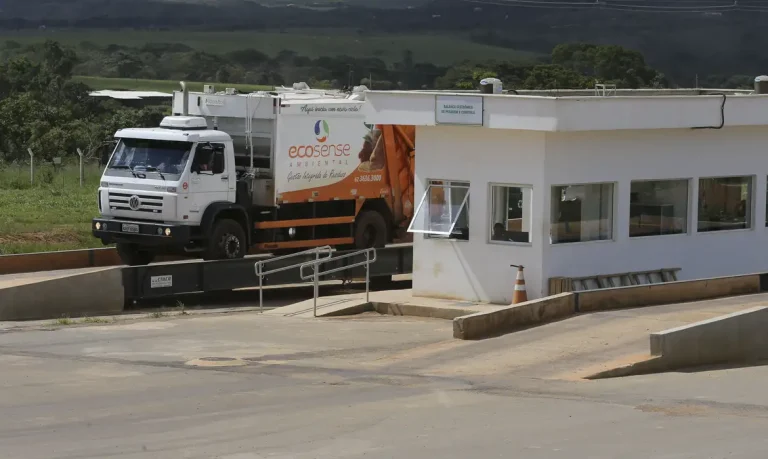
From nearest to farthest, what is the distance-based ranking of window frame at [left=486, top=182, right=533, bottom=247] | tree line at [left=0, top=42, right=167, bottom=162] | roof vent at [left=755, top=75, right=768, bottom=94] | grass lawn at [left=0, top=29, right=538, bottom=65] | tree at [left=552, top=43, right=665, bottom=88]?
window frame at [left=486, top=182, right=533, bottom=247] → roof vent at [left=755, top=75, right=768, bottom=94] → tree line at [left=0, top=42, right=167, bottom=162] → tree at [left=552, top=43, right=665, bottom=88] → grass lawn at [left=0, top=29, right=538, bottom=65]

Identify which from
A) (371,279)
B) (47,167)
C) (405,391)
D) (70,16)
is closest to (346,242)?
(371,279)

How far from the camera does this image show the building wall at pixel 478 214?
20734 millimetres

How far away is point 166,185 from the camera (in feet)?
74.8

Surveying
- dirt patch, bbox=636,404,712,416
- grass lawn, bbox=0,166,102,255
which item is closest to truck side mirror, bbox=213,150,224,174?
grass lawn, bbox=0,166,102,255

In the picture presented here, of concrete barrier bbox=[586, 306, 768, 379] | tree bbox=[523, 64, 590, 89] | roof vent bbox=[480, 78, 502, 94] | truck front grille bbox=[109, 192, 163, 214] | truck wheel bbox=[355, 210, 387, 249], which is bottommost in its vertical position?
concrete barrier bbox=[586, 306, 768, 379]

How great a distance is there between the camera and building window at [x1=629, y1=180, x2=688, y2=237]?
2216 cm

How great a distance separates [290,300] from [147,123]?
31.9m

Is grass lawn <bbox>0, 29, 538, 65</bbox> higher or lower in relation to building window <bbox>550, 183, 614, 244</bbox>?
higher

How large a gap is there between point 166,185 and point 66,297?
9.38 ft

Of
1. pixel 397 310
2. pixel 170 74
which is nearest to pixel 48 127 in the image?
pixel 397 310

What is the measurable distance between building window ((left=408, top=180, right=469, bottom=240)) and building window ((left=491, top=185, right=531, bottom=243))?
1.81 feet

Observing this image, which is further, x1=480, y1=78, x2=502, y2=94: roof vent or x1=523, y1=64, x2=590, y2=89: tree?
x1=523, y1=64, x2=590, y2=89: tree

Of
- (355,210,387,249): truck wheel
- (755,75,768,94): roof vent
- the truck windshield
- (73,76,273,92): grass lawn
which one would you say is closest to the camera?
the truck windshield

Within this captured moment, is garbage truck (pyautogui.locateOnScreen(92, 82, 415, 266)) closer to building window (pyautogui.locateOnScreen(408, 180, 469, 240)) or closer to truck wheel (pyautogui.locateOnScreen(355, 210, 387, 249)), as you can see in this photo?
truck wheel (pyautogui.locateOnScreen(355, 210, 387, 249))
